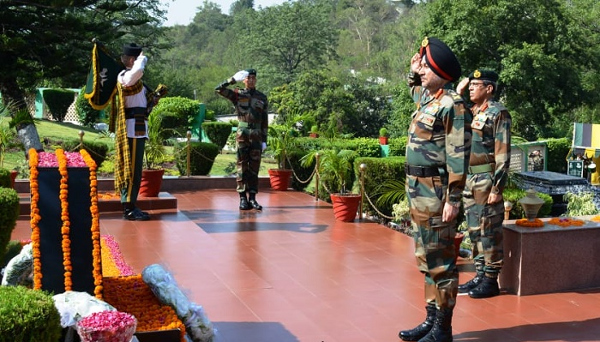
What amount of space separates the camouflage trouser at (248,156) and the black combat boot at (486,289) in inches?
161

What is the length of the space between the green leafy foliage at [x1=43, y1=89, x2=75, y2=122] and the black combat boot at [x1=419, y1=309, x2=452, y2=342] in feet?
63.2

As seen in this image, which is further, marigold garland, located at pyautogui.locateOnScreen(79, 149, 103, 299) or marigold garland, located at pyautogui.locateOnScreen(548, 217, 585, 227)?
marigold garland, located at pyautogui.locateOnScreen(548, 217, 585, 227)

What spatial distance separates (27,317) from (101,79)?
194 inches

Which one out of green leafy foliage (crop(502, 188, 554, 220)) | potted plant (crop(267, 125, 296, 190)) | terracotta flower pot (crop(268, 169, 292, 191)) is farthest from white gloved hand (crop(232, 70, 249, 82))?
green leafy foliage (crop(502, 188, 554, 220))

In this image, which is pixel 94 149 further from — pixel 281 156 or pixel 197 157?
pixel 281 156

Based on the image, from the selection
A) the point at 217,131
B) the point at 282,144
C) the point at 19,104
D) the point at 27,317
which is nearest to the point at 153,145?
the point at 282,144

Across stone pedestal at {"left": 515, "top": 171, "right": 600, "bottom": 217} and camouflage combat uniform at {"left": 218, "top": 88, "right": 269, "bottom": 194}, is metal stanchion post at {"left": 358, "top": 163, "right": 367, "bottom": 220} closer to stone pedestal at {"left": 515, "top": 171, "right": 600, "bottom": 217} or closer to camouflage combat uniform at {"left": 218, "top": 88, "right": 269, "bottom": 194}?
camouflage combat uniform at {"left": 218, "top": 88, "right": 269, "bottom": 194}

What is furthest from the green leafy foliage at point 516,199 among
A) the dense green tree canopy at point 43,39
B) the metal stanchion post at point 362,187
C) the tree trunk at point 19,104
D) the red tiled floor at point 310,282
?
the tree trunk at point 19,104

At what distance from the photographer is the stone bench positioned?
17.5 ft

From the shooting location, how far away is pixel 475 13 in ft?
71.7

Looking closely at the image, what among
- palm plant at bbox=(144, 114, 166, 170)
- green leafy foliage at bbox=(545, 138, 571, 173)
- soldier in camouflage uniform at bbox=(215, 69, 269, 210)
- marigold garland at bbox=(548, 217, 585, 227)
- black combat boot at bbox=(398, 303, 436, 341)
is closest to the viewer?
black combat boot at bbox=(398, 303, 436, 341)

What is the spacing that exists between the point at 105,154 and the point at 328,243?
5684mm

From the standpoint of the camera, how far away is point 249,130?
8.76m

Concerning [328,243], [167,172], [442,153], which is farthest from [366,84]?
[442,153]
